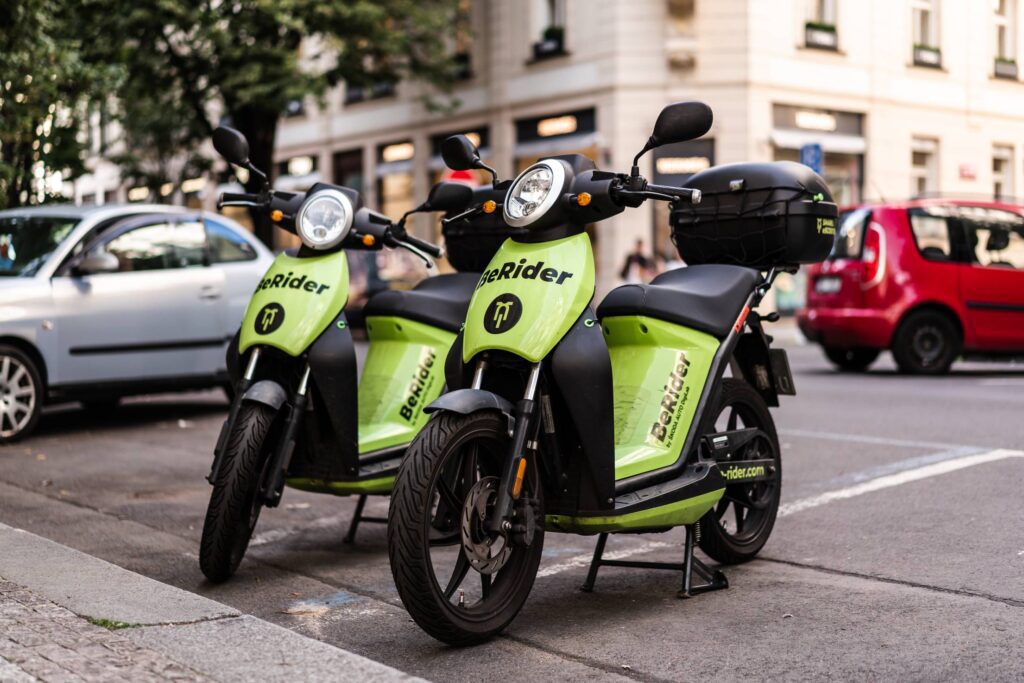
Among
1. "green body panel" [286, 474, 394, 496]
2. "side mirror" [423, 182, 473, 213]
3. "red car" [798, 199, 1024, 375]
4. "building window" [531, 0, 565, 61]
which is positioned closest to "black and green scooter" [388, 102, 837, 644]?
"green body panel" [286, 474, 394, 496]

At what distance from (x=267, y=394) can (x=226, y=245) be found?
5.60 meters

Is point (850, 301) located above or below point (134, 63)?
below

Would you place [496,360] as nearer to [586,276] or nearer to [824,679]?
[586,276]

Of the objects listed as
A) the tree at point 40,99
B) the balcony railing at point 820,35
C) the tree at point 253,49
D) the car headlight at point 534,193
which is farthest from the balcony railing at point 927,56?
the car headlight at point 534,193

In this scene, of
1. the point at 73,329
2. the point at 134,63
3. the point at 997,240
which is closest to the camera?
the point at 73,329

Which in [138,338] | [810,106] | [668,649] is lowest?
[668,649]

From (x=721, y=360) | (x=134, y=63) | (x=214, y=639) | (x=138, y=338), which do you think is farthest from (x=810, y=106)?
(x=214, y=639)

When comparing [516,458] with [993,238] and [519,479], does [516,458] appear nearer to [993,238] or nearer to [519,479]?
[519,479]

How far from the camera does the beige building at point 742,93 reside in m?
24.8

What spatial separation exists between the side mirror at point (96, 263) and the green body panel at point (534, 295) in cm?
551

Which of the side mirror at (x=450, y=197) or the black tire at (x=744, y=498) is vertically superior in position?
the side mirror at (x=450, y=197)

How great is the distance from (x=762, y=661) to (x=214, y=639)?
1572 millimetres

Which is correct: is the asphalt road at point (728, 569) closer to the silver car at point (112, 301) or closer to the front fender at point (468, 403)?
the silver car at point (112, 301)

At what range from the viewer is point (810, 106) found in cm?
2575
